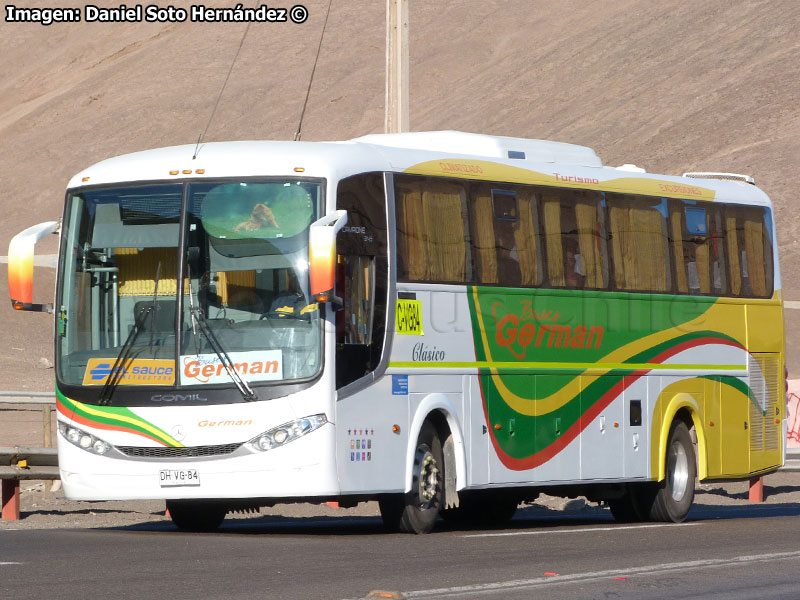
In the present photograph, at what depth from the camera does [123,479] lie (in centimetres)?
1364

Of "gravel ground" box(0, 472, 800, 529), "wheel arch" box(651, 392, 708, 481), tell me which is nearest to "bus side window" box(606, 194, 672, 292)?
"wheel arch" box(651, 392, 708, 481)

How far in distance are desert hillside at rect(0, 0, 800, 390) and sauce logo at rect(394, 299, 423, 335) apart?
39004mm

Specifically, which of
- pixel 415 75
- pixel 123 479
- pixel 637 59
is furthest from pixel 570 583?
pixel 415 75

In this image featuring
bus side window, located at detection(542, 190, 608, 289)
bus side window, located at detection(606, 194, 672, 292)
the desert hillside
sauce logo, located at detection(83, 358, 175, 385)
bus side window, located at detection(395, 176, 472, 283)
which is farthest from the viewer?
the desert hillside

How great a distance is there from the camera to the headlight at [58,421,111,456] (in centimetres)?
1378

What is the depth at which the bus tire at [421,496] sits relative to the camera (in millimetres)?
14406

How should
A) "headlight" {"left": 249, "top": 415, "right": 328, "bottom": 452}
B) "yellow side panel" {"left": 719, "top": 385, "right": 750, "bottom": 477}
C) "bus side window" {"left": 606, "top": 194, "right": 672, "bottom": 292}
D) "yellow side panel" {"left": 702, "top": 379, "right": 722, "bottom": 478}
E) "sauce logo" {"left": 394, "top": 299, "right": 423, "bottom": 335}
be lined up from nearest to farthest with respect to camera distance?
Result: "headlight" {"left": 249, "top": 415, "right": 328, "bottom": 452} → "sauce logo" {"left": 394, "top": 299, "right": 423, "bottom": 335} → "bus side window" {"left": 606, "top": 194, "right": 672, "bottom": 292} → "yellow side panel" {"left": 702, "top": 379, "right": 722, "bottom": 478} → "yellow side panel" {"left": 719, "top": 385, "right": 750, "bottom": 477}

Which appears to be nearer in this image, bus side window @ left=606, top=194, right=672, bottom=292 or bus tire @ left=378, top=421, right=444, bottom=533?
bus tire @ left=378, top=421, right=444, bottom=533

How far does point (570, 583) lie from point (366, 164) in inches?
203

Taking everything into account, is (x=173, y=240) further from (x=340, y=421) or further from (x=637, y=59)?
(x=637, y=59)

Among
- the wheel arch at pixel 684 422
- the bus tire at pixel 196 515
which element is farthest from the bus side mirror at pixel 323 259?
the wheel arch at pixel 684 422

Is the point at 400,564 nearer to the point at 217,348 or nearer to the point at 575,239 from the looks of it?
the point at 217,348

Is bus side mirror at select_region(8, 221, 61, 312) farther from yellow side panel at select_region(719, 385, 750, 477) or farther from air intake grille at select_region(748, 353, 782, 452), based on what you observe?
air intake grille at select_region(748, 353, 782, 452)

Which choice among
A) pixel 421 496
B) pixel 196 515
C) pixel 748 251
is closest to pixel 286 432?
pixel 421 496
